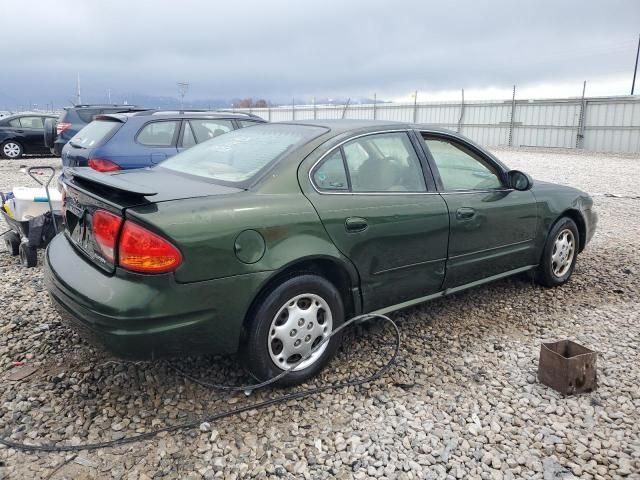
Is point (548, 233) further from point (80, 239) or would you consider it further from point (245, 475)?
point (80, 239)

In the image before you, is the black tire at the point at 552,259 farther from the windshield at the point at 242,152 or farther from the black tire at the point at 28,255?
the black tire at the point at 28,255

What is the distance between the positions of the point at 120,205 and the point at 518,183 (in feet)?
9.99

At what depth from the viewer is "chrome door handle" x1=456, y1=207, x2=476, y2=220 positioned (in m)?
3.83

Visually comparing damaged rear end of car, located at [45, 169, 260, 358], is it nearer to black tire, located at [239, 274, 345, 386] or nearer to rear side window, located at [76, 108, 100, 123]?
black tire, located at [239, 274, 345, 386]

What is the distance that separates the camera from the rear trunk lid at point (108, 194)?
2.75 meters

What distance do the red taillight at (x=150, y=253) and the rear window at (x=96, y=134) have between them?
16.2 ft

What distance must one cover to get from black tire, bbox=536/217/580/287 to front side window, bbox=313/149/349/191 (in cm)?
231

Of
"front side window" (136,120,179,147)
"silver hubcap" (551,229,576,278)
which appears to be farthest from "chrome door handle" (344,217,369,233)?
"front side window" (136,120,179,147)

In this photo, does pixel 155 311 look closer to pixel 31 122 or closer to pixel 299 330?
pixel 299 330

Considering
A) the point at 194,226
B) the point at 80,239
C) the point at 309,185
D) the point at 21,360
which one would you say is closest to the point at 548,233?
the point at 309,185

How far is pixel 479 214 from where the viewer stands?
3.98m

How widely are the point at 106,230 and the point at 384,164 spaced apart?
183cm

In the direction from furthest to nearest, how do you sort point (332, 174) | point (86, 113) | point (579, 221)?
point (86, 113), point (579, 221), point (332, 174)

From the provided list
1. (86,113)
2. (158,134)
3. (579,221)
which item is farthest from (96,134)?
(86,113)
